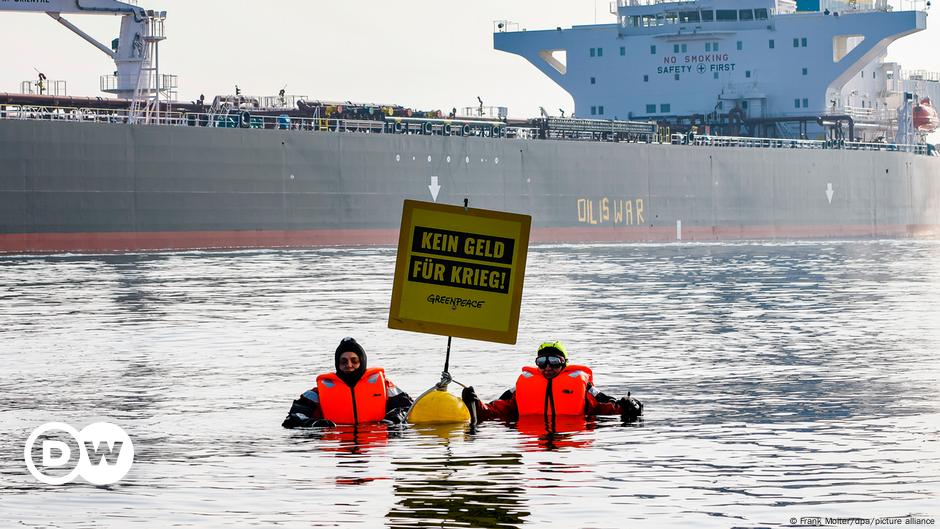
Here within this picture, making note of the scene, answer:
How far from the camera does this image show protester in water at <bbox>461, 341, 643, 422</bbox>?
14.8 m

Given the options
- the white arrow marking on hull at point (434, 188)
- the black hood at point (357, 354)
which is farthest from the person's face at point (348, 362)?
the white arrow marking on hull at point (434, 188)

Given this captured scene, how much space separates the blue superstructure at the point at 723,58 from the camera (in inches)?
2879

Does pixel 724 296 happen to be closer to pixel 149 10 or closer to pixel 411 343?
pixel 411 343

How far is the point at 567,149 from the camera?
2522 inches

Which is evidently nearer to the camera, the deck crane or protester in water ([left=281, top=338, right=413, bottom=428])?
protester in water ([left=281, top=338, right=413, bottom=428])

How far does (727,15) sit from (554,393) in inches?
2467

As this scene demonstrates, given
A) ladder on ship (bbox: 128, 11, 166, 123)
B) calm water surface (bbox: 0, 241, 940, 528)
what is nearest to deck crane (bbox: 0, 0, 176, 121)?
ladder on ship (bbox: 128, 11, 166, 123)

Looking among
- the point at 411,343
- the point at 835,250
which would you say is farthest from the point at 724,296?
the point at 835,250

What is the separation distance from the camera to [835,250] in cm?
6147

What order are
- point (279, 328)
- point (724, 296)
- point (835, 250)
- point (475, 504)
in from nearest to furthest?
1. point (475, 504)
2. point (279, 328)
3. point (724, 296)
4. point (835, 250)

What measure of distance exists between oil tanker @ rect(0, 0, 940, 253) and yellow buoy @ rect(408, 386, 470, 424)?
3537 centimetres

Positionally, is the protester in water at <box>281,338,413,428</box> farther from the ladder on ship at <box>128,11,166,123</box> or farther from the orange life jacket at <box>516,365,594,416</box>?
the ladder on ship at <box>128,11,166,123</box>

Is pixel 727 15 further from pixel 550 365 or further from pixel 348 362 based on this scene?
pixel 348 362

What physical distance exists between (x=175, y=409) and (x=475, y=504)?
6434 millimetres
